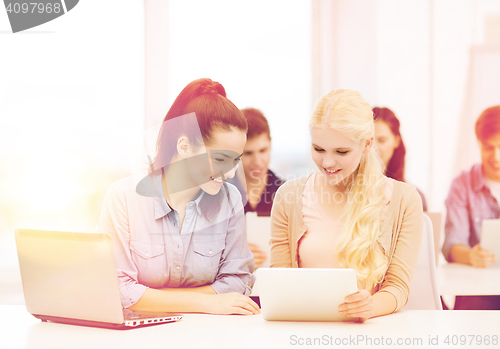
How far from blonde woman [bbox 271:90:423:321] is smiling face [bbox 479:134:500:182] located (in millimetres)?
1310

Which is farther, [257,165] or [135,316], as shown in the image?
[257,165]

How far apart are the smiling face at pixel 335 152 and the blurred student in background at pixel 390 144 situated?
95cm

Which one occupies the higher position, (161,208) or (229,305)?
A: (161,208)

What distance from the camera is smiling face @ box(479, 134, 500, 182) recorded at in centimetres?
243

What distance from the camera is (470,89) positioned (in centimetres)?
340

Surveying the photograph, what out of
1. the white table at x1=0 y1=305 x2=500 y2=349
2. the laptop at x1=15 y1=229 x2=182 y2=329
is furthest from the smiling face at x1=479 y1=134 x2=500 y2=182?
the laptop at x1=15 y1=229 x2=182 y2=329

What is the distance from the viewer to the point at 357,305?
3.25 feet

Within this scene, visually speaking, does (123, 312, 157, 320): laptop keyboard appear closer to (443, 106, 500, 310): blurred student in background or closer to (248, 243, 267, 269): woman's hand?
(248, 243, 267, 269): woman's hand

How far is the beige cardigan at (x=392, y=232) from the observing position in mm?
1244

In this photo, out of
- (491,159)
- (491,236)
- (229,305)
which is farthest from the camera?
(491,159)

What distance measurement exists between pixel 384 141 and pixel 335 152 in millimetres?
1024

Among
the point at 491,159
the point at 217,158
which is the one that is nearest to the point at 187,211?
the point at 217,158

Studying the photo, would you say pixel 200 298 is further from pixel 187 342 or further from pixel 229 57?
pixel 229 57

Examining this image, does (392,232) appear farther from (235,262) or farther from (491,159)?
(491,159)
